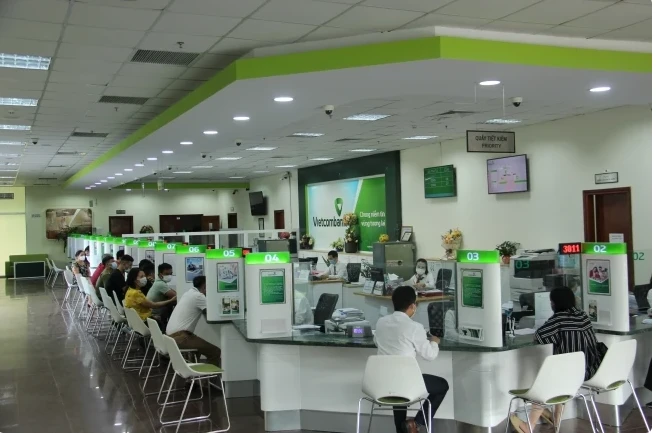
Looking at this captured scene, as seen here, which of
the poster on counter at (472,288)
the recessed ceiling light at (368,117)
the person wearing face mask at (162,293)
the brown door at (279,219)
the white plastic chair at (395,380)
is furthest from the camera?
the brown door at (279,219)

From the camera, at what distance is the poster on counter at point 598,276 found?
A: 535 centimetres

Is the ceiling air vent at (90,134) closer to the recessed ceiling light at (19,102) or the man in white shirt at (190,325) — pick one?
the recessed ceiling light at (19,102)

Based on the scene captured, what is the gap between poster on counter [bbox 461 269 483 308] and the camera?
4.82 metres

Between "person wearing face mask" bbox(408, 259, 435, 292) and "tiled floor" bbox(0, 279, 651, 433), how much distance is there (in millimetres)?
3018

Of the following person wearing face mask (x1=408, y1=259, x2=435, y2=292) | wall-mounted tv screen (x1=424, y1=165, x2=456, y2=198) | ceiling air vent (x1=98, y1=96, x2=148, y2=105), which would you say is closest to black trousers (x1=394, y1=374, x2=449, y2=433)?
person wearing face mask (x1=408, y1=259, x2=435, y2=292)

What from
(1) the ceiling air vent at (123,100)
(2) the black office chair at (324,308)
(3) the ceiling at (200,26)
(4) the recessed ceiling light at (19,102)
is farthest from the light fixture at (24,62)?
(2) the black office chair at (324,308)

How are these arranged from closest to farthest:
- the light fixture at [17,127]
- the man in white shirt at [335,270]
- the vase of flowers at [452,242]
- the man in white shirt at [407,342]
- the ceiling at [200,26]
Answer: the man in white shirt at [407,342]
the ceiling at [200,26]
the light fixture at [17,127]
the man in white shirt at [335,270]
the vase of flowers at [452,242]

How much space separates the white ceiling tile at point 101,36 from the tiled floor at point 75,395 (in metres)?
3.22

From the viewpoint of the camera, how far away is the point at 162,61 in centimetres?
617

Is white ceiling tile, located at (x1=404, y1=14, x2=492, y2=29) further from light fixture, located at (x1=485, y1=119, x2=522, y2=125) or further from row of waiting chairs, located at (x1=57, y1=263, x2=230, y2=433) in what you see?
light fixture, located at (x1=485, y1=119, x2=522, y2=125)

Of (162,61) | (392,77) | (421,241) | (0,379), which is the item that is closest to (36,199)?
(421,241)

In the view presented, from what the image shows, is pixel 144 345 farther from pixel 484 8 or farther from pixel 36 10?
pixel 484 8

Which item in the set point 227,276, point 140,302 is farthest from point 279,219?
point 227,276

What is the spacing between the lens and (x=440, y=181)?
43.1 feet
